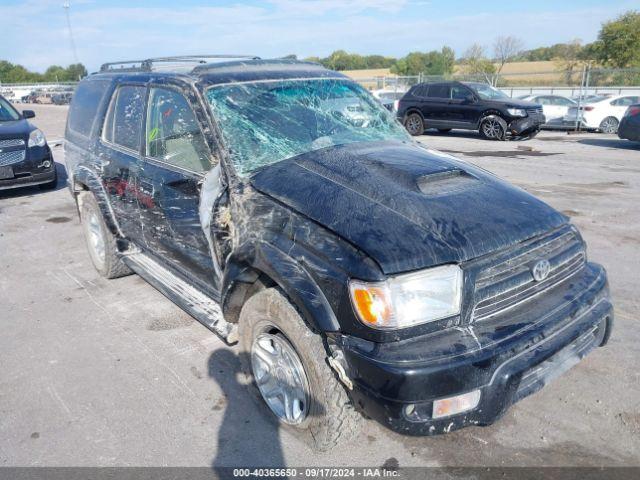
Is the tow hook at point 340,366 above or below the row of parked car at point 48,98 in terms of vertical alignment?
below

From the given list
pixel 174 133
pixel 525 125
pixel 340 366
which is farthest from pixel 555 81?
pixel 340 366

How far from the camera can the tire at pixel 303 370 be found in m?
2.45

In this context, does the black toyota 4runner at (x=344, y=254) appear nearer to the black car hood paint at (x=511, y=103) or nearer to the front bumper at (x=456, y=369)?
the front bumper at (x=456, y=369)

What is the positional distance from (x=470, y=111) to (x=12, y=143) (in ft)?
39.7

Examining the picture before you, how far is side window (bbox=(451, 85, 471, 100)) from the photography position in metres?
15.3

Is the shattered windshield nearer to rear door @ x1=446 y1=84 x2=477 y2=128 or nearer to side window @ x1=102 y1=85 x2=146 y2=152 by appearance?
side window @ x1=102 y1=85 x2=146 y2=152

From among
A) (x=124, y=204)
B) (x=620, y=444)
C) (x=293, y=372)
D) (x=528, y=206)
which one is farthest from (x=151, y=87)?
(x=620, y=444)

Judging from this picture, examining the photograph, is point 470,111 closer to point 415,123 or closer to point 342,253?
point 415,123

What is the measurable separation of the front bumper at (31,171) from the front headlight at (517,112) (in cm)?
1184

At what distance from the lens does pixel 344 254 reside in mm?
2301

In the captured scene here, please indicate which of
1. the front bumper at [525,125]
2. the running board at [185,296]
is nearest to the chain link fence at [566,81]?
the front bumper at [525,125]

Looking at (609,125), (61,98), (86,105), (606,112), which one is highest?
(86,105)

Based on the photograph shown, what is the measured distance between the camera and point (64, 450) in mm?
2791

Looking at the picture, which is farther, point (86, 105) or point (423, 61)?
point (423, 61)
